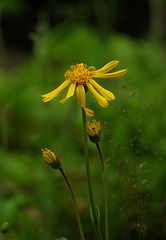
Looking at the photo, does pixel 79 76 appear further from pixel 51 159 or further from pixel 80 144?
pixel 80 144

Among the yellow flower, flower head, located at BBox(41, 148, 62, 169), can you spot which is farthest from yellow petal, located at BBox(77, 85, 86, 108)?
flower head, located at BBox(41, 148, 62, 169)

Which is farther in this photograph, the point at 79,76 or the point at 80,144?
the point at 80,144

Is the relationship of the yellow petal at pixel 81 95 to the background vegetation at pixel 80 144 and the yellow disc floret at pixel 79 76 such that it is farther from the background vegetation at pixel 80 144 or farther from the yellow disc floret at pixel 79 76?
the background vegetation at pixel 80 144

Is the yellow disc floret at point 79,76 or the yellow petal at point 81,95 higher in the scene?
the yellow disc floret at point 79,76

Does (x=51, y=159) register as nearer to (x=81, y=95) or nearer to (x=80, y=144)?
(x=81, y=95)

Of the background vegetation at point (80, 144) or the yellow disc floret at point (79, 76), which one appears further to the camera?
the background vegetation at point (80, 144)

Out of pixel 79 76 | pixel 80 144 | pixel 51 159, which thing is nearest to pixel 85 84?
pixel 79 76

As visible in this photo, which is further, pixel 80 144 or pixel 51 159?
pixel 80 144

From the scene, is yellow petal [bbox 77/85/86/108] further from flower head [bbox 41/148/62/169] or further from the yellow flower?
flower head [bbox 41/148/62/169]

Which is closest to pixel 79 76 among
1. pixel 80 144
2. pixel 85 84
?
pixel 85 84

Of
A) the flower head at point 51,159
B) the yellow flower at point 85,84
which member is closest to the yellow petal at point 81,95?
the yellow flower at point 85,84

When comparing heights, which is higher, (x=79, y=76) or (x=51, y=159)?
(x=79, y=76)
